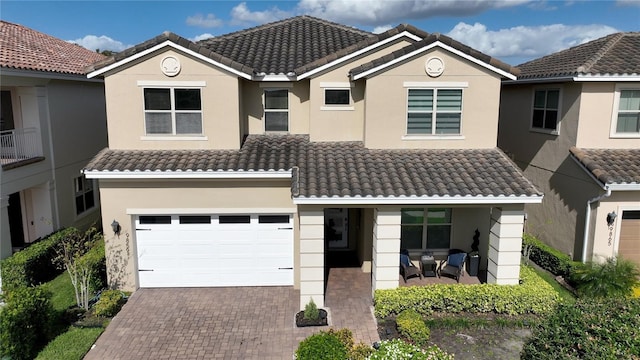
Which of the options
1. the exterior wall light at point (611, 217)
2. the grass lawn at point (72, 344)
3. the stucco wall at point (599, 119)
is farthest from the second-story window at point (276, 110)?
the exterior wall light at point (611, 217)

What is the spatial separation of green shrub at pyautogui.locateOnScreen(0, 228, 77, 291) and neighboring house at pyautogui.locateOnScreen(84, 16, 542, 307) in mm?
2495

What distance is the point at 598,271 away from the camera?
41.8ft

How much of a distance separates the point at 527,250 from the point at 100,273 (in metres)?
14.4

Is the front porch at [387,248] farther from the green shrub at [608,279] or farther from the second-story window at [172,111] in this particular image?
the second-story window at [172,111]

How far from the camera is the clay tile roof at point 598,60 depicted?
46.5 ft

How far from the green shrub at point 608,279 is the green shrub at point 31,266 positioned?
16.4m

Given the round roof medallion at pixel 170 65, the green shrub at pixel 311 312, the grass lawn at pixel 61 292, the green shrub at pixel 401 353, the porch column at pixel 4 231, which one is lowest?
the grass lawn at pixel 61 292

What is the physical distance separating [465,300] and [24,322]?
1073cm

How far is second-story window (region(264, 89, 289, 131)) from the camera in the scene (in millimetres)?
15383

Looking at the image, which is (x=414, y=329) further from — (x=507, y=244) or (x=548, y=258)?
(x=548, y=258)

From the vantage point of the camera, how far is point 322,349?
342 inches

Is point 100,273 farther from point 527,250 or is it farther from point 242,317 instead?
point 527,250

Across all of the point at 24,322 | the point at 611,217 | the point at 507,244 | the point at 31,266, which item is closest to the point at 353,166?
the point at 507,244

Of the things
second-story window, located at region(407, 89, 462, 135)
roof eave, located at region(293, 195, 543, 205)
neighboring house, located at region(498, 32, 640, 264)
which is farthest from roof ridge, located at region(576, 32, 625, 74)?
roof eave, located at region(293, 195, 543, 205)
